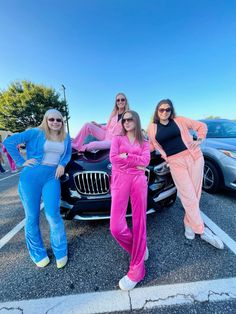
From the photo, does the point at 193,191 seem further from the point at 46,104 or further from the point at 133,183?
the point at 46,104

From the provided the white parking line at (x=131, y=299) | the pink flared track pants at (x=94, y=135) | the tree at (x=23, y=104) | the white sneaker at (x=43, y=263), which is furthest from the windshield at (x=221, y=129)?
the tree at (x=23, y=104)

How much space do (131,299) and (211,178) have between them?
3.09 meters

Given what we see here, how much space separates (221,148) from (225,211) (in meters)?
1.24

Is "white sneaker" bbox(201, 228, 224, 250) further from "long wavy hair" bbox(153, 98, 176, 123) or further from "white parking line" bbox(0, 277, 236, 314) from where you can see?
"long wavy hair" bbox(153, 98, 176, 123)

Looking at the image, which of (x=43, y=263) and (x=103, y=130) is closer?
(x=43, y=263)

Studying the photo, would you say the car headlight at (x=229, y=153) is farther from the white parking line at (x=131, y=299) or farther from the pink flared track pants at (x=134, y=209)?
the pink flared track pants at (x=134, y=209)

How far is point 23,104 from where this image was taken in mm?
21406

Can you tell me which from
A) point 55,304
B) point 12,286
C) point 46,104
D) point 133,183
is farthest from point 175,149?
point 46,104

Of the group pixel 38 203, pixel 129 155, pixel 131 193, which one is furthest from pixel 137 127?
pixel 38 203

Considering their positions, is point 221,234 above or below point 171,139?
below

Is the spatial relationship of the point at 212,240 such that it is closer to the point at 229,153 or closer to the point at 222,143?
the point at 229,153

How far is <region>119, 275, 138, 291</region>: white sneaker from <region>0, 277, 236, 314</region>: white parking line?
0.04 metres

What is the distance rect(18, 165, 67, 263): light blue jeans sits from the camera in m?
2.05

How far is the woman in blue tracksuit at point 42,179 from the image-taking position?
206 cm
